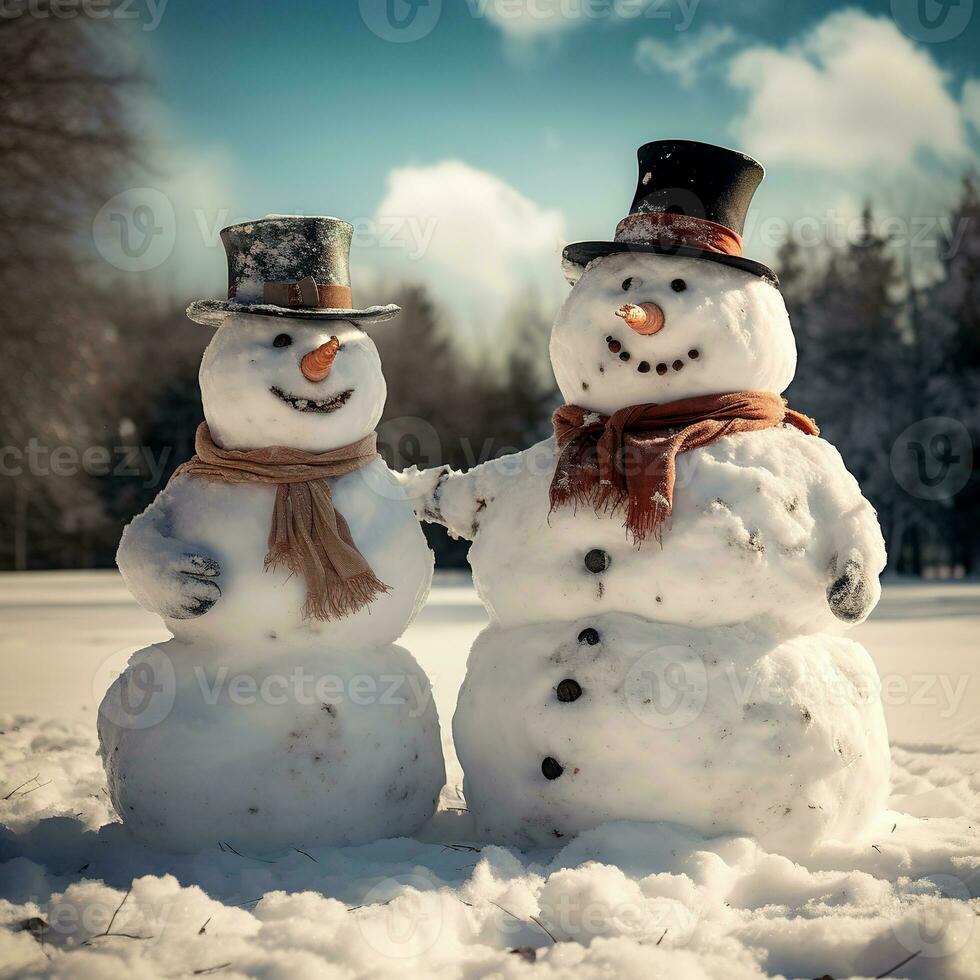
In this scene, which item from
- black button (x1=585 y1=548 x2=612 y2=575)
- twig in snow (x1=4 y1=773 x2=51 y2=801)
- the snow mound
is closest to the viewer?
the snow mound

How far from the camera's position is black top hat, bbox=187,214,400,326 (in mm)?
3602

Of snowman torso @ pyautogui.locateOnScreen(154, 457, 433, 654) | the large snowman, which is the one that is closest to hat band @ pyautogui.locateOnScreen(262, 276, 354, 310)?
snowman torso @ pyautogui.locateOnScreen(154, 457, 433, 654)

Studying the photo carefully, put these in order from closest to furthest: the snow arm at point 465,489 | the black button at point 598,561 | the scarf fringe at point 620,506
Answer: the scarf fringe at point 620,506
the black button at point 598,561
the snow arm at point 465,489

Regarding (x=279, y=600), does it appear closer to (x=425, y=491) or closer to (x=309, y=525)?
(x=309, y=525)

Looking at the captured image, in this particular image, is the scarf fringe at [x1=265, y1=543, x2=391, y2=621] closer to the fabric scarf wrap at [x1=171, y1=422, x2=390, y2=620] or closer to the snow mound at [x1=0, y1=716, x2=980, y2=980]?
the fabric scarf wrap at [x1=171, y1=422, x2=390, y2=620]

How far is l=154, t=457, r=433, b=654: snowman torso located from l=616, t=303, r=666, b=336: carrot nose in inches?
41.4

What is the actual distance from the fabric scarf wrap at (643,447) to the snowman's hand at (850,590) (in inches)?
20.9

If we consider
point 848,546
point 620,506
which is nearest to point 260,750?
point 620,506

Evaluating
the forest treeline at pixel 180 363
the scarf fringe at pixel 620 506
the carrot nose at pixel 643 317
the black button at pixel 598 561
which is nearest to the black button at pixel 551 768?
the black button at pixel 598 561

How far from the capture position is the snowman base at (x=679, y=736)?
10.3ft

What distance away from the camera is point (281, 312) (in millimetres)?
3502

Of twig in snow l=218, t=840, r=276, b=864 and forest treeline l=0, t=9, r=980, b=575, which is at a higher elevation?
forest treeline l=0, t=9, r=980, b=575

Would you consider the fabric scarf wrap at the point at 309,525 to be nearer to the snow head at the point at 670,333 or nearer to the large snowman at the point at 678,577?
the large snowman at the point at 678,577

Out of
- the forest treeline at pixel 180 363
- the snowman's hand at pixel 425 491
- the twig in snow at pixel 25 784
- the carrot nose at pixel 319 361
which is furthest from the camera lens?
the forest treeline at pixel 180 363
